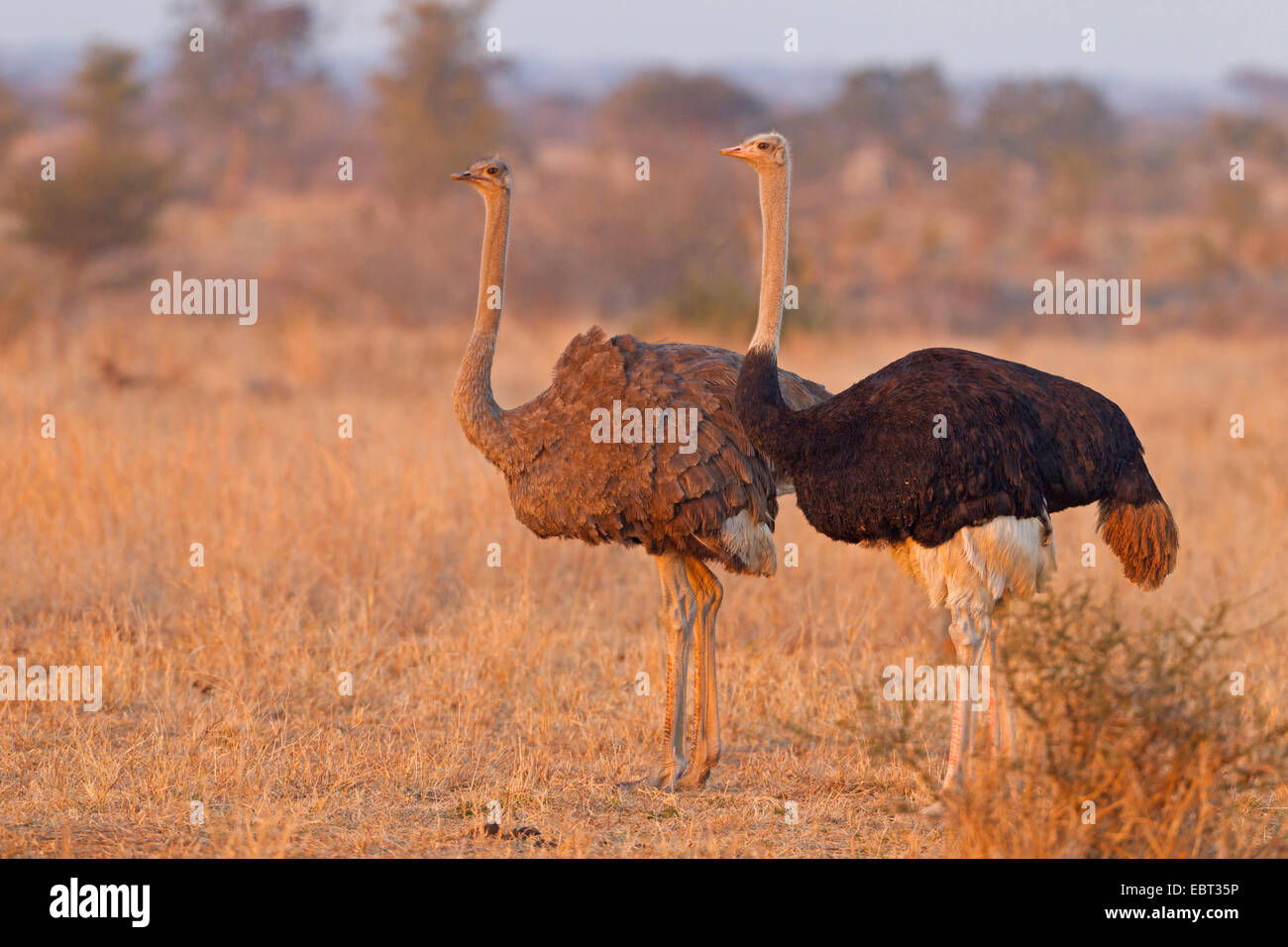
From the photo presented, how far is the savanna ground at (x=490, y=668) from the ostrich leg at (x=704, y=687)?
0.47ft

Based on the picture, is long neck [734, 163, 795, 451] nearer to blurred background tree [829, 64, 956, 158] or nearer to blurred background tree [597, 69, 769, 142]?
blurred background tree [597, 69, 769, 142]

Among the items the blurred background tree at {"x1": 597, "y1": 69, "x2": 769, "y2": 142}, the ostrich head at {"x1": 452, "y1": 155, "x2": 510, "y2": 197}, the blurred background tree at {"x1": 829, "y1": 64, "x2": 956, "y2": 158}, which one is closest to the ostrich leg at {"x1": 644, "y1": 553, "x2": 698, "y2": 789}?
the ostrich head at {"x1": 452, "y1": 155, "x2": 510, "y2": 197}

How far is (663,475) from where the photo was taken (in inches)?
204

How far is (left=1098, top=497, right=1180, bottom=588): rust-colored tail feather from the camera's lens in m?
5.14

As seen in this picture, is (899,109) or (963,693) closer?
(963,693)

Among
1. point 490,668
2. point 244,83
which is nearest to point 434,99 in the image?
point 244,83

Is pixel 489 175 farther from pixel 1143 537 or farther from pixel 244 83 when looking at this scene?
pixel 244 83

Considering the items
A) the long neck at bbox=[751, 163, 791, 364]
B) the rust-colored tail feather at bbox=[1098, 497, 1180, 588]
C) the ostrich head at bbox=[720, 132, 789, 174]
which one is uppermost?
the ostrich head at bbox=[720, 132, 789, 174]

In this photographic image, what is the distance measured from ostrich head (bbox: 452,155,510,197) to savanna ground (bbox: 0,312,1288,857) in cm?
189

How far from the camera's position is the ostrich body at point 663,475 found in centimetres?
520

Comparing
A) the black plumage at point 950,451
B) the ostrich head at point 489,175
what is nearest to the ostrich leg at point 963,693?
the black plumage at point 950,451

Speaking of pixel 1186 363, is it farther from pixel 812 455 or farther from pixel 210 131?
pixel 210 131

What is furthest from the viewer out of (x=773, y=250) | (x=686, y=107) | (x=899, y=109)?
(x=899, y=109)

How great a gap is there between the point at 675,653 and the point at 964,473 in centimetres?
126
